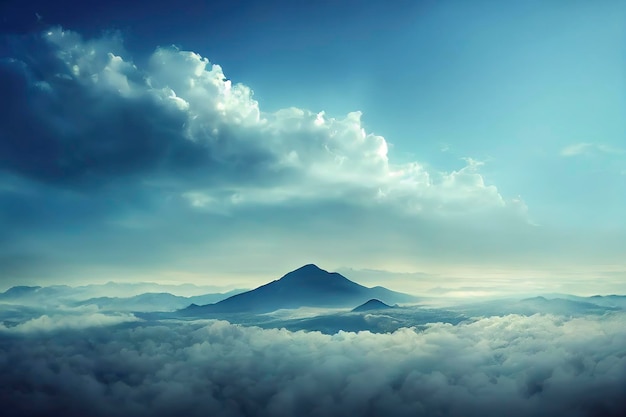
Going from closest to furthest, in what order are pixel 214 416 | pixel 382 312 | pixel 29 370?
pixel 29 370
pixel 214 416
pixel 382 312

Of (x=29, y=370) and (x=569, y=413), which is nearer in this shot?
(x=29, y=370)

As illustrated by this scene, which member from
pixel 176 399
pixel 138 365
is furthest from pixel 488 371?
pixel 138 365

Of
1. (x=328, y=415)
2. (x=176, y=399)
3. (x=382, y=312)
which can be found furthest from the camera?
(x=382, y=312)

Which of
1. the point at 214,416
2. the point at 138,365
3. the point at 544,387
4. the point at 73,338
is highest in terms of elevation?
the point at 73,338

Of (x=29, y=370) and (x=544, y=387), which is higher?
(x=29, y=370)

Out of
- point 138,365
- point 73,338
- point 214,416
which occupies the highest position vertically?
point 73,338

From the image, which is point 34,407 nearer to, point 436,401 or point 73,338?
point 73,338

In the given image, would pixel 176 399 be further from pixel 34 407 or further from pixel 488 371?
pixel 488 371

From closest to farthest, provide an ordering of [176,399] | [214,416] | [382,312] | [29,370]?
[29,370], [176,399], [214,416], [382,312]

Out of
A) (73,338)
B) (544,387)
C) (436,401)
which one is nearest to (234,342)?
(73,338)
